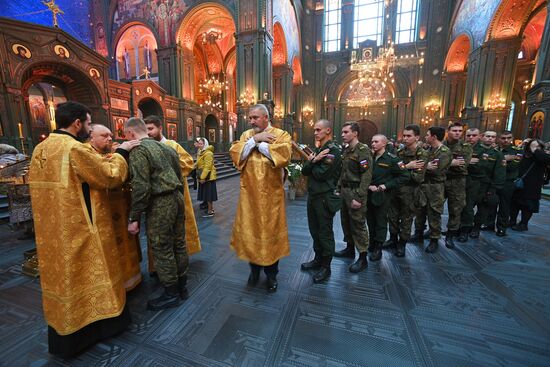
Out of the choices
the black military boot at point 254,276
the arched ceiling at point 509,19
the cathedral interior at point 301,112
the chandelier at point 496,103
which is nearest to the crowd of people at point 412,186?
the cathedral interior at point 301,112

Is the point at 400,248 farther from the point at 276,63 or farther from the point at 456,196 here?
the point at 276,63

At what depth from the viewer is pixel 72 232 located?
169cm

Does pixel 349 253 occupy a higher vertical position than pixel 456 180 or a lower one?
lower

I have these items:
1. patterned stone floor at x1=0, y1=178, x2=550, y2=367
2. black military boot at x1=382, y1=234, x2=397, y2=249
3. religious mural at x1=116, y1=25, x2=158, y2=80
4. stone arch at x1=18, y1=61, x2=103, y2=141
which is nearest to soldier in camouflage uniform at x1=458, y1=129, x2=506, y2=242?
patterned stone floor at x1=0, y1=178, x2=550, y2=367

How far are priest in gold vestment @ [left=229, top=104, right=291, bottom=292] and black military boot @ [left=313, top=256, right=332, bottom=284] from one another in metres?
0.56

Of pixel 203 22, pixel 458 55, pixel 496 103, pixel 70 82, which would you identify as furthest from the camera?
pixel 458 55

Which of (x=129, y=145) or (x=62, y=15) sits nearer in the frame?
(x=129, y=145)

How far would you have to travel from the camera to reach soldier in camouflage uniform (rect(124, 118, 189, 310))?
207 centimetres

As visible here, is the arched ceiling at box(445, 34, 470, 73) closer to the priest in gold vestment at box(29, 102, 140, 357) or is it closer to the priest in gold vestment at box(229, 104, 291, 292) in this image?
the priest in gold vestment at box(229, 104, 291, 292)

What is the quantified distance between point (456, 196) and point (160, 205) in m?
4.54

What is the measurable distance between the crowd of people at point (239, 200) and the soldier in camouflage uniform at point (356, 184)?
0.05 ft

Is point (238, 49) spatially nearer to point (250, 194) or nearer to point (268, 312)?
point (250, 194)

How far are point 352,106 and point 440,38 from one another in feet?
29.0

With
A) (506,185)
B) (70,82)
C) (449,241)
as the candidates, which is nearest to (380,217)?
(449,241)
